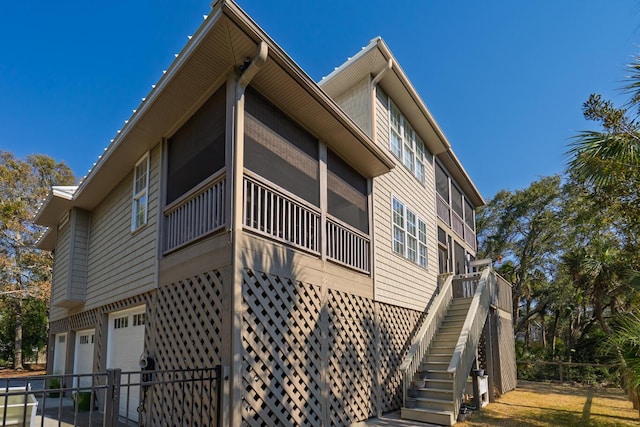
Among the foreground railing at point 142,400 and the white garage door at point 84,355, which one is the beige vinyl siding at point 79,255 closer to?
the white garage door at point 84,355

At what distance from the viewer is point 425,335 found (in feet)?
32.2

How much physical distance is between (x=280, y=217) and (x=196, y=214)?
1.35m

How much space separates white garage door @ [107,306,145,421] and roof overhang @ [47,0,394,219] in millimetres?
3174

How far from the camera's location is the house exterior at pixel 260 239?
5664mm

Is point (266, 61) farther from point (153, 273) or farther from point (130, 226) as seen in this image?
point (130, 226)

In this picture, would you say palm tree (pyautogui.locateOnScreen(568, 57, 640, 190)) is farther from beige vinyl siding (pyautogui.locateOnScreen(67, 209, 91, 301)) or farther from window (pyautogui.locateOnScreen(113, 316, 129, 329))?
beige vinyl siding (pyautogui.locateOnScreen(67, 209, 91, 301))

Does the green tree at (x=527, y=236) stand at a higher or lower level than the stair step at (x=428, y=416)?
higher

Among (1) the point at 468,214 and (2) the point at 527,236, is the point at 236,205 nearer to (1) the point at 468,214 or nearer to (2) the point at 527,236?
(1) the point at 468,214

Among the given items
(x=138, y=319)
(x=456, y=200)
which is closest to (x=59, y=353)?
(x=138, y=319)

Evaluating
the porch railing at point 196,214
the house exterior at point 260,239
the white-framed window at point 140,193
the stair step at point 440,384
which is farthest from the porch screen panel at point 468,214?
the porch railing at point 196,214

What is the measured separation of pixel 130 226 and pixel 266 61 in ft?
16.3

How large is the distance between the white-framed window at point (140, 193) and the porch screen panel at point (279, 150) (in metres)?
3.04

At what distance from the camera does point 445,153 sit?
46.5 feet

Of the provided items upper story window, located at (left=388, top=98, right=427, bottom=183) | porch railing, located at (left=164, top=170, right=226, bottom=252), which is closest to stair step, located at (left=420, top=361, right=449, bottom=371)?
upper story window, located at (left=388, top=98, right=427, bottom=183)
